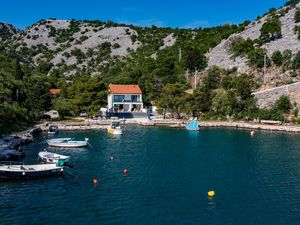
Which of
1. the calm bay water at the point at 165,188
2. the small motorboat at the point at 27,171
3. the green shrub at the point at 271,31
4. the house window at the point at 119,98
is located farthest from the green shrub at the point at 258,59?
the small motorboat at the point at 27,171

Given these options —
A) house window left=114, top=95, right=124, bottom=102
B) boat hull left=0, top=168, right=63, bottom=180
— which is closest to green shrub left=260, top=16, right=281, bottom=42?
house window left=114, top=95, right=124, bottom=102

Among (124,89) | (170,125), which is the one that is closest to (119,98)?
(124,89)

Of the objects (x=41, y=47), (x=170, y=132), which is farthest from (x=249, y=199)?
(x=41, y=47)

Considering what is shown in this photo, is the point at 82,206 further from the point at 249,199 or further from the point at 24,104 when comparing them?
the point at 24,104

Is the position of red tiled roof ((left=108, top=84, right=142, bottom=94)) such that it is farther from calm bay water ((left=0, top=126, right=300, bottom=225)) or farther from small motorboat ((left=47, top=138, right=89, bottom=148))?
calm bay water ((left=0, top=126, right=300, bottom=225))

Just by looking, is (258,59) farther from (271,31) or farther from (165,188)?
(165,188)
